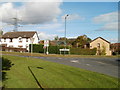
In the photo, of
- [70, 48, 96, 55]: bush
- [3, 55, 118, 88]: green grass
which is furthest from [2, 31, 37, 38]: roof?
[3, 55, 118, 88]: green grass

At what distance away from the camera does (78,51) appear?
48938 millimetres

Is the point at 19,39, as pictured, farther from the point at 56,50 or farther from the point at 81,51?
the point at 81,51

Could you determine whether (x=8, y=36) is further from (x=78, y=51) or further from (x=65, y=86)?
(x=65, y=86)

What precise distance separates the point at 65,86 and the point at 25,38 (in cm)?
5585

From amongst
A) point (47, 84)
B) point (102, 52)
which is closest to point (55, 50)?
point (102, 52)

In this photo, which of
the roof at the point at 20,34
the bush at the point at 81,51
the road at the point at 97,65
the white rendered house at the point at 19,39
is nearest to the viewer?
the road at the point at 97,65

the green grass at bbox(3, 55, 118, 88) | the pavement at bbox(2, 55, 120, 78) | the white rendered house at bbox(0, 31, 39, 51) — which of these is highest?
the white rendered house at bbox(0, 31, 39, 51)

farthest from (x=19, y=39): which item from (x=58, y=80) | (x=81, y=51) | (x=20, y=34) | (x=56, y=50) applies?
(x=58, y=80)

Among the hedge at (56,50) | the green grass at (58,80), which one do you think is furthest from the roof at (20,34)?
the green grass at (58,80)

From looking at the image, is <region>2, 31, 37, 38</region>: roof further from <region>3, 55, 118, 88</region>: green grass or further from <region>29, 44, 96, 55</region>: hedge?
<region>3, 55, 118, 88</region>: green grass

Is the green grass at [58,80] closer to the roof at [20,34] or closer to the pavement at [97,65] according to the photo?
the pavement at [97,65]

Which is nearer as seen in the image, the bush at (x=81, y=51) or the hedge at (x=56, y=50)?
the hedge at (x=56, y=50)

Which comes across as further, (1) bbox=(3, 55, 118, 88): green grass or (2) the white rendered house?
(2) the white rendered house

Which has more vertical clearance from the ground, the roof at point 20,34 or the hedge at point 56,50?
the roof at point 20,34
